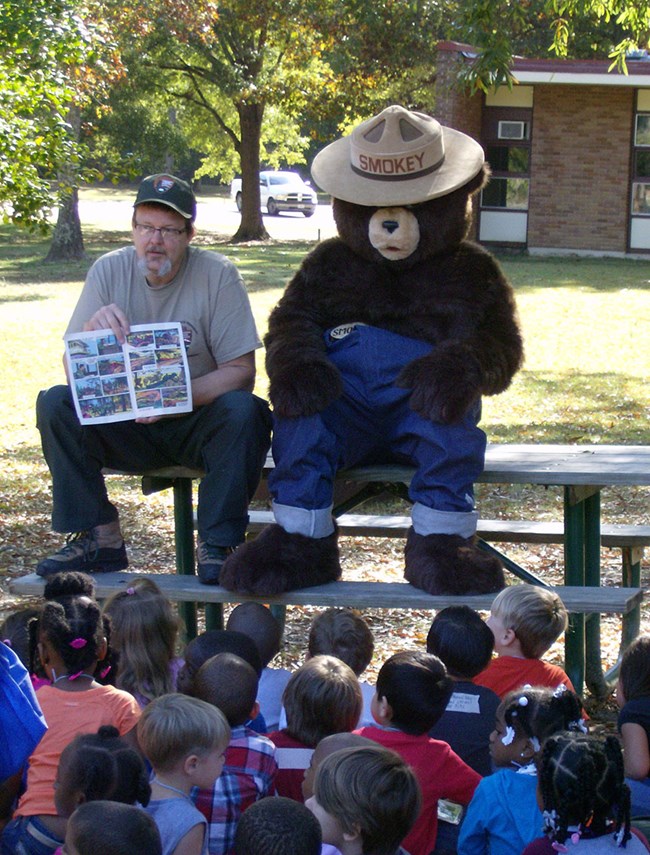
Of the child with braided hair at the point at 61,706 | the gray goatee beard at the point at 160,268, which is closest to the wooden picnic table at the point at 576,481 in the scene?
the gray goatee beard at the point at 160,268

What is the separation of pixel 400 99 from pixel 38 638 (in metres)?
28.8

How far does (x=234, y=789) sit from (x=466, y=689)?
769mm

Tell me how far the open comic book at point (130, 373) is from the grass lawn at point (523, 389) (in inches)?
74.1

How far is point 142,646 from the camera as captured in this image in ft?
11.5

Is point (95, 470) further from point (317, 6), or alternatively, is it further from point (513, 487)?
point (317, 6)

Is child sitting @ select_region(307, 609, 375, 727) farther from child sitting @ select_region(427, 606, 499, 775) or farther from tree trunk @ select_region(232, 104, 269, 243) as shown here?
tree trunk @ select_region(232, 104, 269, 243)

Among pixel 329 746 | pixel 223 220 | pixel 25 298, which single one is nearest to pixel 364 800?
pixel 329 746

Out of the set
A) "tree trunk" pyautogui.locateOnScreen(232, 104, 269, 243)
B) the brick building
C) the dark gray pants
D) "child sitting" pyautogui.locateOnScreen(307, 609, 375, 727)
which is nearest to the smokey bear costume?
the dark gray pants

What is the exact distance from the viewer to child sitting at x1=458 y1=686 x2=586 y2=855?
2.77 metres

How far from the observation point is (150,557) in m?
6.56

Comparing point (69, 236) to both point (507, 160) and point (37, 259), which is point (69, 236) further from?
point (507, 160)

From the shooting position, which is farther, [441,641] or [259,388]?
[259,388]

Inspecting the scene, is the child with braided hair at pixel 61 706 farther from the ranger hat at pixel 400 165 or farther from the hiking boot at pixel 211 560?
the ranger hat at pixel 400 165

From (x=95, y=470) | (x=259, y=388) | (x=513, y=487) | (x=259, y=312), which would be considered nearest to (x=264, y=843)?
(x=95, y=470)
